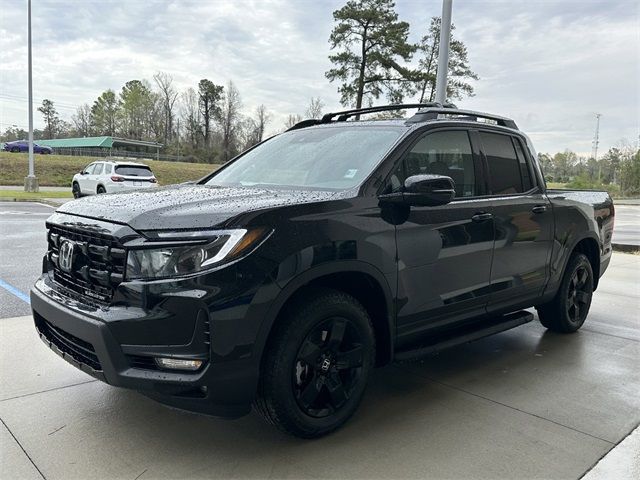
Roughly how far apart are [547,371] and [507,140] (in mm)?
1942

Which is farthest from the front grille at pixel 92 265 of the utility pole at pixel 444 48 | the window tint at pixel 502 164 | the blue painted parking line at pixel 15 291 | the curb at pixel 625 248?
the curb at pixel 625 248

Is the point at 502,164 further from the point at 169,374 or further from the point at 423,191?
the point at 169,374

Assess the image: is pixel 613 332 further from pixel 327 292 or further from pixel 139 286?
pixel 139 286

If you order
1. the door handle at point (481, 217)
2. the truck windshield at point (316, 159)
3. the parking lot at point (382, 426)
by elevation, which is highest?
the truck windshield at point (316, 159)

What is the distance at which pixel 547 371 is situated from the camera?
4227 mm

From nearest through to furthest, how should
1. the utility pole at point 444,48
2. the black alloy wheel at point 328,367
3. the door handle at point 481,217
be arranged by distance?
the black alloy wheel at point 328,367, the door handle at point 481,217, the utility pole at point 444,48

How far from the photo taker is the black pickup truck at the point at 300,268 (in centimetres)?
252

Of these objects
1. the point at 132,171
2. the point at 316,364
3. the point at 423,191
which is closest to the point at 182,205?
the point at 316,364

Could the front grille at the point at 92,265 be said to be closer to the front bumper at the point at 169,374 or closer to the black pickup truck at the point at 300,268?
the black pickup truck at the point at 300,268

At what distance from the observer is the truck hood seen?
2611mm

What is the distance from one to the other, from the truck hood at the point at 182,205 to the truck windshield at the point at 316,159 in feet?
0.97

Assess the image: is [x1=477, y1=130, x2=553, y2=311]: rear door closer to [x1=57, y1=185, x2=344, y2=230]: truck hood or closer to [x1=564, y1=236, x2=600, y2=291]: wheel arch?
[x1=564, y1=236, x2=600, y2=291]: wheel arch

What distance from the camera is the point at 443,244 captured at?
11.6 feet

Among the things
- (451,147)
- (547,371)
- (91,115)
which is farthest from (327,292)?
(91,115)
